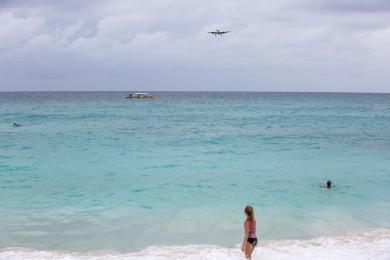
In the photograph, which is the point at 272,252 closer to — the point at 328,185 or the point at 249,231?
the point at 249,231

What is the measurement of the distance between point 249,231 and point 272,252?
1946 millimetres

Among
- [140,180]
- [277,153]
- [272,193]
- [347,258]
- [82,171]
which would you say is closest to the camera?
[347,258]

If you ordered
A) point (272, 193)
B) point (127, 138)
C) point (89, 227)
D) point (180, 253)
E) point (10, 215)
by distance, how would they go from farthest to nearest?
point (127, 138) → point (272, 193) → point (10, 215) → point (89, 227) → point (180, 253)

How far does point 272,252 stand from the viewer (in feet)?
42.0

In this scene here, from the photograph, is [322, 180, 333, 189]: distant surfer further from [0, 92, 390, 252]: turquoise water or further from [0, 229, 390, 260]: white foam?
[0, 229, 390, 260]: white foam

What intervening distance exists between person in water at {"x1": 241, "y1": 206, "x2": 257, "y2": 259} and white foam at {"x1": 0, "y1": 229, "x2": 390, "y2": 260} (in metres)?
0.82

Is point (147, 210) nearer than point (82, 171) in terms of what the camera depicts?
Yes

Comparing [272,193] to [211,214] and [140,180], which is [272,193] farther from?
[140,180]

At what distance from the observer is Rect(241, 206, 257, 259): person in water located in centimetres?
1126

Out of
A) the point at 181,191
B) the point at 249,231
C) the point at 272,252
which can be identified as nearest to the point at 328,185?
the point at 181,191

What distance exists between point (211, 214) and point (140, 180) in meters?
7.40

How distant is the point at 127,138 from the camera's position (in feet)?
142

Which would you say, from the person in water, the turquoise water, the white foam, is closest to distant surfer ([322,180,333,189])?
the turquoise water

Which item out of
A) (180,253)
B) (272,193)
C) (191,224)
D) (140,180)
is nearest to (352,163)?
(272,193)
